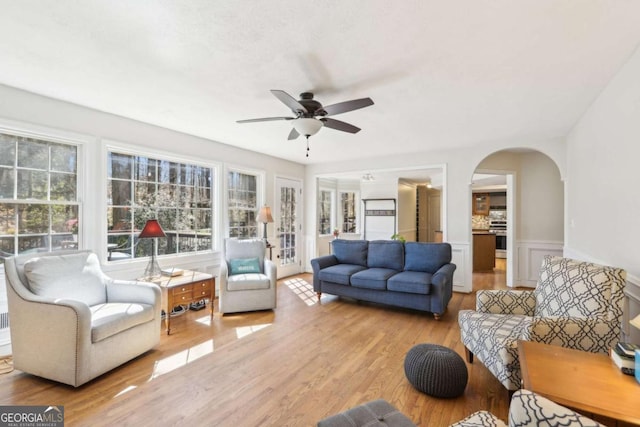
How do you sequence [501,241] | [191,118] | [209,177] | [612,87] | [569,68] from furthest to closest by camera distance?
1. [501,241]
2. [209,177]
3. [191,118]
4. [612,87]
5. [569,68]

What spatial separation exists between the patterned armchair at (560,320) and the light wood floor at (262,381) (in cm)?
36

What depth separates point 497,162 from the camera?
17.8ft

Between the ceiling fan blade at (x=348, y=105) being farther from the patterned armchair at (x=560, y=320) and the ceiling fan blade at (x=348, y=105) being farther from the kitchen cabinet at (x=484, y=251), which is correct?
the kitchen cabinet at (x=484, y=251)

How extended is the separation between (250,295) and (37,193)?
2.52 m

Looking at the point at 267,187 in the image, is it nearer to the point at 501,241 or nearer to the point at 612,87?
the point at 612,87

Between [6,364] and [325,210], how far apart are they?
6386 millimetres

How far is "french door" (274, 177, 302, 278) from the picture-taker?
6.05m

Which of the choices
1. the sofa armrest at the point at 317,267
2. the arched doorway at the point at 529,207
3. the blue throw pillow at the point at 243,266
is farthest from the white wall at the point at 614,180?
the blue throw pillow at the point at 243,266

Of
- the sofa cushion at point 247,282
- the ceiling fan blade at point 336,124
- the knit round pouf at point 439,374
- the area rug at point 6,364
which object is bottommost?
the area rug at point 6,364

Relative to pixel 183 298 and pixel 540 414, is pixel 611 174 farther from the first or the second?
pixel 183 298

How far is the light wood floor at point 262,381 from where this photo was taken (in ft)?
6.52

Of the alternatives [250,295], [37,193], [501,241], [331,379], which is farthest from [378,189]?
[37,193]

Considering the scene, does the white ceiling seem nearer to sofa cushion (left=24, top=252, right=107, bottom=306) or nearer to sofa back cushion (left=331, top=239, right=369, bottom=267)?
sofa cushion (left=24, top=252, right=107, bottom=306)

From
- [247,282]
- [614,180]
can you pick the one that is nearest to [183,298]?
[247,282]
